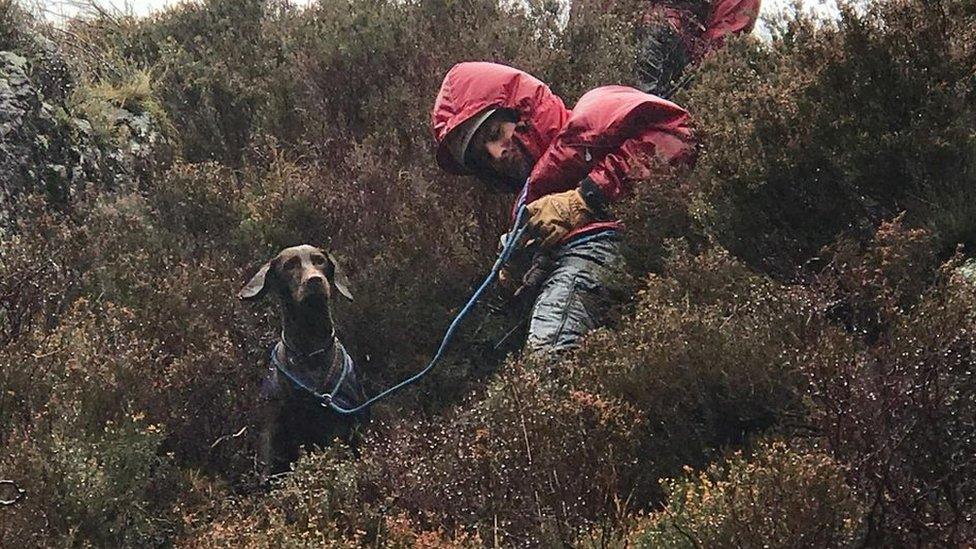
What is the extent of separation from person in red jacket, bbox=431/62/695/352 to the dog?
1011 millimetres

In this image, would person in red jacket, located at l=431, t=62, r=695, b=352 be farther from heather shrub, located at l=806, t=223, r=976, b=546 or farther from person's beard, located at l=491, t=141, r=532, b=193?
heather shrub, located at l=806, t=223, r=976, b=546

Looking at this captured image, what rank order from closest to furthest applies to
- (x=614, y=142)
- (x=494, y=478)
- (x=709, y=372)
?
(x=494, y=478) < (x=709, y=372) < (x=614, y=142)

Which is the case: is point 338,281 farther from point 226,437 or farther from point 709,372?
point 709,372

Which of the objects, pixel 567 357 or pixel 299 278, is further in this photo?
pixel 299 278

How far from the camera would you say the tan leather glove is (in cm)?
607

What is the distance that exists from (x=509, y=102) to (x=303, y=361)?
192 cm

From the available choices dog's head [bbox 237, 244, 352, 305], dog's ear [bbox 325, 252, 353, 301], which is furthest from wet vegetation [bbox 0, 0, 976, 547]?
dog's ear [bbox 325, 252, 353, 301]

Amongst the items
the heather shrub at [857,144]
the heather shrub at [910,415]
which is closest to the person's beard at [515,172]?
the heather shrub at [857,144]

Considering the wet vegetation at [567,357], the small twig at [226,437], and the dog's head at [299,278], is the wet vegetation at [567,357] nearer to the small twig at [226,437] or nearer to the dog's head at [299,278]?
the small twig at [226,437]

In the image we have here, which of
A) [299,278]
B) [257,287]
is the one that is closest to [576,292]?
[299,278]

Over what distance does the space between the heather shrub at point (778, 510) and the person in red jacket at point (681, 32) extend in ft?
19.9

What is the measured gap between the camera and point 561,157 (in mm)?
6383

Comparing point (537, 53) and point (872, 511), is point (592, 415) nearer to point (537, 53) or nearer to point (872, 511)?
point (872, 511)

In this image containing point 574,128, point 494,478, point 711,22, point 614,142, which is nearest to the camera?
point 494,478
